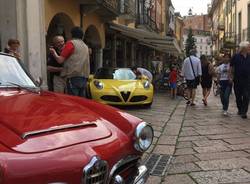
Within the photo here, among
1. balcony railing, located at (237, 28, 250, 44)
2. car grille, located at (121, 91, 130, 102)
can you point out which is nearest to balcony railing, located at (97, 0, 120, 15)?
car grille, located at (121, 91, 130, 102)

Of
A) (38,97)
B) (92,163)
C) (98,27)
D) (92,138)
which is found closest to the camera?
(92,163)

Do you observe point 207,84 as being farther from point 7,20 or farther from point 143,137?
point 143,137

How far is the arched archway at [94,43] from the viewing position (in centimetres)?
2053

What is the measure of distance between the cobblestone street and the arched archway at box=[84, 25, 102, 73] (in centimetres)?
965

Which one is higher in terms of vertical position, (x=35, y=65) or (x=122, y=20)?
(x=122, y=20)

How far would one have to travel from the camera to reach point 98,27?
20547mm

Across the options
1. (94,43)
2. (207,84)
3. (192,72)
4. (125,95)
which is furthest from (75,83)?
(94,43)

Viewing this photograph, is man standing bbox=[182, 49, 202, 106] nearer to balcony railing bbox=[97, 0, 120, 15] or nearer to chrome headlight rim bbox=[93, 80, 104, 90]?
chrome headlight rim bbox=[93, 80, 104, 90]

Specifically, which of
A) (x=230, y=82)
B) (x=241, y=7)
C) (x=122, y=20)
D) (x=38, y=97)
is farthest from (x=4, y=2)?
(x=241, y=7)

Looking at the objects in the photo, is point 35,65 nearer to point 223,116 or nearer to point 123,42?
point 223,116

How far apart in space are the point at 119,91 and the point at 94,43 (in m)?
8.79

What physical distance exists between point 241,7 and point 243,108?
2394 cm

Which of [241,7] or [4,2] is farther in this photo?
[241,7]

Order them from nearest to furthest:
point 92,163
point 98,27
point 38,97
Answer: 1. point 92,163
2. point 38,97
3. point 98,27
